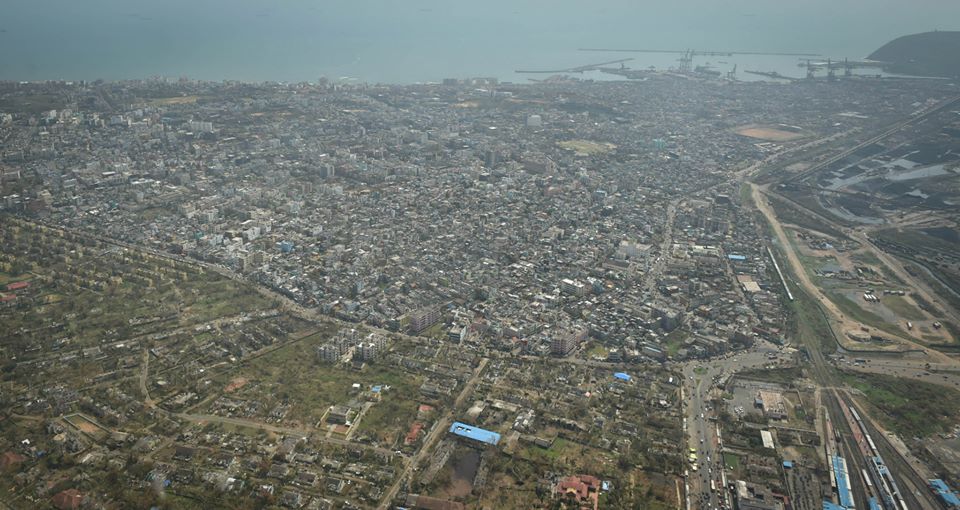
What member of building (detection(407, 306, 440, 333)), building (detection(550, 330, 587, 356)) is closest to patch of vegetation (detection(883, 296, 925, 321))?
building (detection(550, 330, 587, 356))

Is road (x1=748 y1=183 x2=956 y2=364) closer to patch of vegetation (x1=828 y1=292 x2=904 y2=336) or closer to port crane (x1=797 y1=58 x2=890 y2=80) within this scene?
patch of vegetation (x1=828 y1=292 x2=904 y2=336)

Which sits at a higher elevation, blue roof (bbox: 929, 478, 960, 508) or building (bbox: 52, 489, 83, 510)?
building (bbox: 52, 489, 83, 510)

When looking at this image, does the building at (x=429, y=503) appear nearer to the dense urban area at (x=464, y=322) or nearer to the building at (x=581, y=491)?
the dense urban area at (x=464, y=322)

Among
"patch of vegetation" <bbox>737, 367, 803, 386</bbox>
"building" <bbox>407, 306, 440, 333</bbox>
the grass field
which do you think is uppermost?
the grass field

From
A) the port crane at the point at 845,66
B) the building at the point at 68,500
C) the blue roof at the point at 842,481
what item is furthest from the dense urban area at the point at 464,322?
the port crane at the point at 845,66

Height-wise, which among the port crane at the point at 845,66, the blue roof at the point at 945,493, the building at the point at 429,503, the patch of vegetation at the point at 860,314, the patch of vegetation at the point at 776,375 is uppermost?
the port crane at the point at 845,66

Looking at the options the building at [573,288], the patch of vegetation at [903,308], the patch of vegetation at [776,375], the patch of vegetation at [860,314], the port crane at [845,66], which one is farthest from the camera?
the port crane at [845,66]

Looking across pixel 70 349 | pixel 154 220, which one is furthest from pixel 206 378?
pixel 154 220
